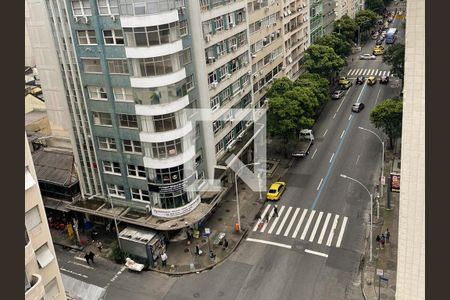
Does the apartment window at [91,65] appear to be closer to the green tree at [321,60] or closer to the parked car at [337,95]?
the green tree at [321,60]

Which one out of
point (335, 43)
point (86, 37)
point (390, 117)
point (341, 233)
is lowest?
point (341, 233)

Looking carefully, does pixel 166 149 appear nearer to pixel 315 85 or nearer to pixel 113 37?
pixel 113 37

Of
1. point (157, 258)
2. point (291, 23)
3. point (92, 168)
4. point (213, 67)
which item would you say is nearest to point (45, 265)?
point (157, 258)

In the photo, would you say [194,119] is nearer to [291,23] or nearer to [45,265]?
[45,265]

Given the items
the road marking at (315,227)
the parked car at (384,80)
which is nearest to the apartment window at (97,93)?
the road marking at (315,227)

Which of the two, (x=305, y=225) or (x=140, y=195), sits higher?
(x=140, y=195)

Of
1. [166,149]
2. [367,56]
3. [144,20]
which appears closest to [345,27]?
[367,56]
